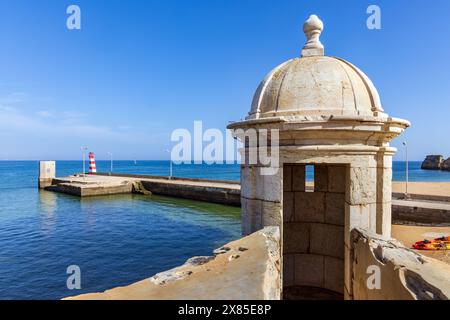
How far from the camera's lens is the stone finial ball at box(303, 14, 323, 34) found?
5.50 metres

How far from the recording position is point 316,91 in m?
4.70

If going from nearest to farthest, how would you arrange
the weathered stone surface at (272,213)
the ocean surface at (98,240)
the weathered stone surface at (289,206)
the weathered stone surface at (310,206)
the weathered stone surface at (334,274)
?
the weathered stone surface at (272,213) → the weathered stone surface at (334,274) → the weathered stone surface at (310,206) → the weathered stone surface at (289,206) → the ocean surface at (98,240)

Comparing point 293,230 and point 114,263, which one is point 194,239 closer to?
point 114,263

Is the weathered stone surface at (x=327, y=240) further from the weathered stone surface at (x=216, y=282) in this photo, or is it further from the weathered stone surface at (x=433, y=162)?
the weathered stone surface at (x=433, y=162)

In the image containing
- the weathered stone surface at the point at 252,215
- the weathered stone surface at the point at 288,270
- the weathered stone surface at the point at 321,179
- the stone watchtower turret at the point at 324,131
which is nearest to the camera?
the stone watchtower turret at the point at 324,131

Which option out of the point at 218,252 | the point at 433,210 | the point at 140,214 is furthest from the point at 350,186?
the point at 140,214

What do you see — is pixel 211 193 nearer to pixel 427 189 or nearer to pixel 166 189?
pixel 166 189

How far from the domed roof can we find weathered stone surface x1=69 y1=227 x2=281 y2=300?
2.27m

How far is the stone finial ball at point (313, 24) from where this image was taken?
18.0 feet

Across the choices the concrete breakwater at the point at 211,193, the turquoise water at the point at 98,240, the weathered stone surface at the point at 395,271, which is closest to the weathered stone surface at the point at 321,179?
the weathered stone surface at the point at 395,271

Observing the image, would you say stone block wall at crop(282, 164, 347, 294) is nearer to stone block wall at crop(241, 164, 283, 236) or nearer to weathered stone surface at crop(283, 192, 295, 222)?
weathered stone surface at crop(283, 192, 295, 222)

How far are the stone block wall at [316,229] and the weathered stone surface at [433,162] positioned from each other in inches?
4505

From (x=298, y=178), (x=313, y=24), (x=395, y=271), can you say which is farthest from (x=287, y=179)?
(x=395, y=271)

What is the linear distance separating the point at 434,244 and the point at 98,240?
16228 mm
